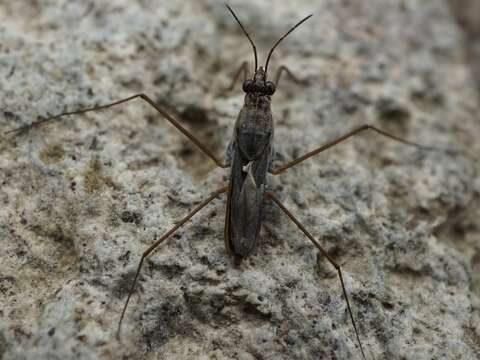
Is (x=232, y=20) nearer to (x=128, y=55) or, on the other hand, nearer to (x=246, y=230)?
(x=128, y=55)

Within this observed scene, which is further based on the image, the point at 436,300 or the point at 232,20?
→ the point at 232,20

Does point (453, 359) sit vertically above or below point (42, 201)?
below

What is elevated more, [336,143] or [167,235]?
[336,143]

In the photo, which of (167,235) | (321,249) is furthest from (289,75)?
(167,235)

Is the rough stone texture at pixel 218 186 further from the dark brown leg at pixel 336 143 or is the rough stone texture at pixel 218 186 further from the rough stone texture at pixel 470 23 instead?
the rough stone texture at pixel 470 23

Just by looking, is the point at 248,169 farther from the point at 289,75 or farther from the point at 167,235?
the point at 289,75

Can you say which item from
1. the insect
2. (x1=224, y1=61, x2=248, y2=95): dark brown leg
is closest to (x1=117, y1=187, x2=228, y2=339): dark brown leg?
the insect

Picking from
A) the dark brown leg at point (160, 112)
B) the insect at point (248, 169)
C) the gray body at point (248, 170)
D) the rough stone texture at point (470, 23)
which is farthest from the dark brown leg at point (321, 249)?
the rough stone texture at point (470, 23)

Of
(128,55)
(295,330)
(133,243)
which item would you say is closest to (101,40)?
(128,55)
